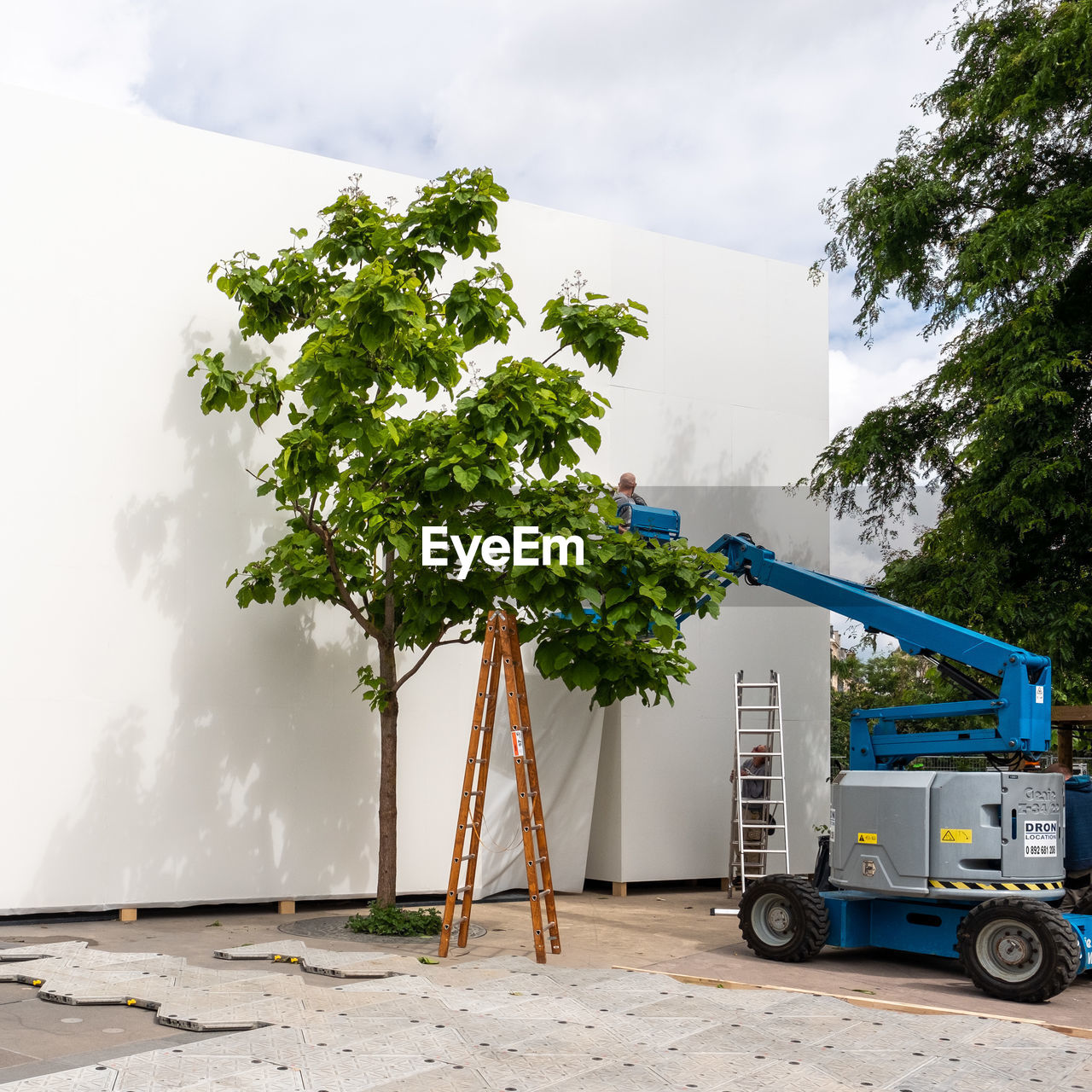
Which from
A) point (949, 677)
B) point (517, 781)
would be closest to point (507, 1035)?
point (517, 781)

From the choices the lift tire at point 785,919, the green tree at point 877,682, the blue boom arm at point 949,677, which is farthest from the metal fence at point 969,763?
the green tree at point 877,682

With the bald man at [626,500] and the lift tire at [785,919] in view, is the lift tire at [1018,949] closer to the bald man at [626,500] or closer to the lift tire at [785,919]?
the lift tire at [785,919]

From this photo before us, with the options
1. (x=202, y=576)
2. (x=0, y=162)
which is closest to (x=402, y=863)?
(x=202, y=576)

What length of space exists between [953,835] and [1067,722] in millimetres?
3097

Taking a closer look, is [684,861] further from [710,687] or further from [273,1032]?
[273,1032]

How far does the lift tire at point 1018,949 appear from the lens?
737 cm

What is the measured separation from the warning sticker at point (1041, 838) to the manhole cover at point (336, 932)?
13.7 ft

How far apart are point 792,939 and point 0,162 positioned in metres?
8.70

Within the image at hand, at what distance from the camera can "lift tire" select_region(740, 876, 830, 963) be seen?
866cm

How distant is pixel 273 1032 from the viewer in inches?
236

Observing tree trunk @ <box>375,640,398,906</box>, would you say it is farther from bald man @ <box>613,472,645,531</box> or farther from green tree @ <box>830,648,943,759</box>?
green tree @ <box>830,648,943,759</box>

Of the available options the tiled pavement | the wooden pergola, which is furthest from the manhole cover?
the wooden pergola

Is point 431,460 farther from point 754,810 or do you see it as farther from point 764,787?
point 754,810

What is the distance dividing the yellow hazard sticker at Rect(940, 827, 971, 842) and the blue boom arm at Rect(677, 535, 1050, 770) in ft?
2.12
